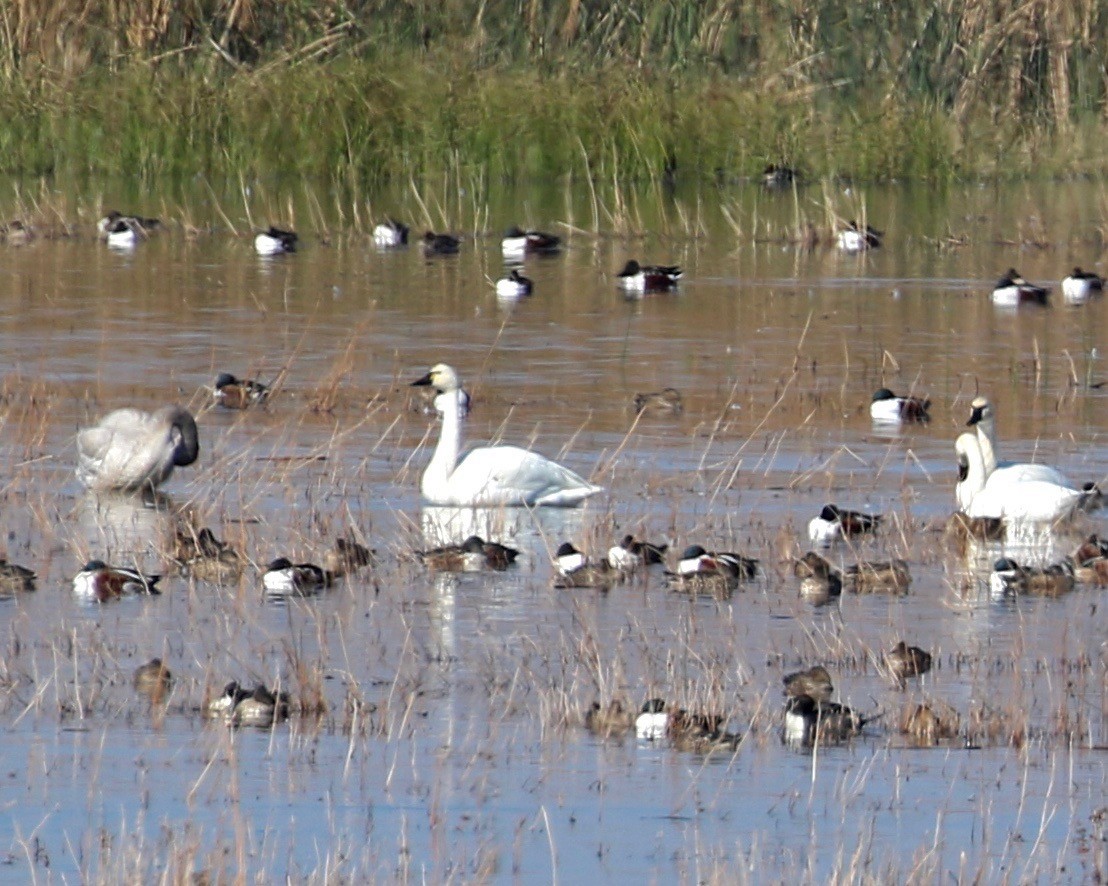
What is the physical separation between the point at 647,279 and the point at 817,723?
571 inches

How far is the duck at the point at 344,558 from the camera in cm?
1097

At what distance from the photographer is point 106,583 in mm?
10414

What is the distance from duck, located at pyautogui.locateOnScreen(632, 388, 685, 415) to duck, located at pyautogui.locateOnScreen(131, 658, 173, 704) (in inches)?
291

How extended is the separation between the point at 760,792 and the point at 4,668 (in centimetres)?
285

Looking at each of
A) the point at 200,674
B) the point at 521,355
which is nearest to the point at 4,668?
the point at 200,674

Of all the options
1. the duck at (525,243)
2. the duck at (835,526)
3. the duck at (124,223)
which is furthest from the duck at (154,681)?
the duck at (124,223)

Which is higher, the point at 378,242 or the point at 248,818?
the point at 378,242

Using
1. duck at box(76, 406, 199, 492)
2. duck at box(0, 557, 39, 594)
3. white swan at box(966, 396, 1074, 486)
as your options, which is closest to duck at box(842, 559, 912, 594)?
white swan at box(966, 396, 1074, 486)

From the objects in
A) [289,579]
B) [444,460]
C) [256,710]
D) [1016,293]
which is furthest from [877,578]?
[1016,293]

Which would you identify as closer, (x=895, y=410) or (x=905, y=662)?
(x=905, y=662)

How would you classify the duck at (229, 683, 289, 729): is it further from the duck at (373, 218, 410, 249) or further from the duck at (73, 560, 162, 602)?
the duck at (373, 218, 410, 249)

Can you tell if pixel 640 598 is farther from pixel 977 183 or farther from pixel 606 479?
pixel 977 183

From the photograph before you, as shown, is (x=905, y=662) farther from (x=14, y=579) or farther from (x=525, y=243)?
(x=525, y=243)

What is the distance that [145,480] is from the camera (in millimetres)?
13266
